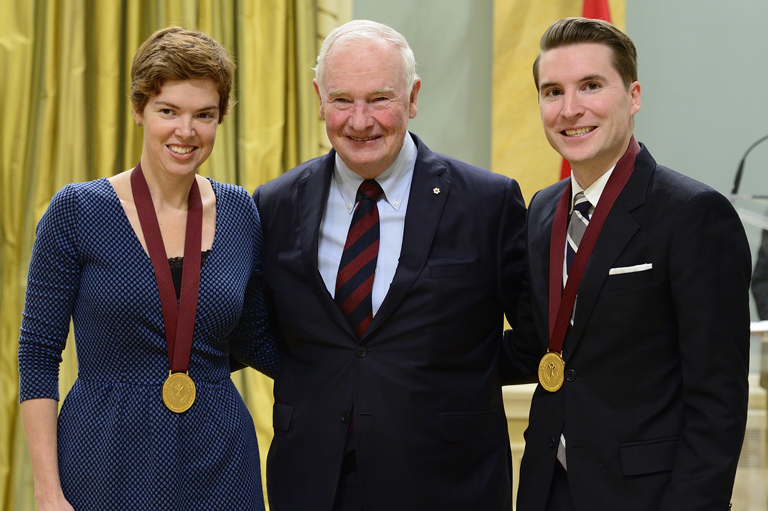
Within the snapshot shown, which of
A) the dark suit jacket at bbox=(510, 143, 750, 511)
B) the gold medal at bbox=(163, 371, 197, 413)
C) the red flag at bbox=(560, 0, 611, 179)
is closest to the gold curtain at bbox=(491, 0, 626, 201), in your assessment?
the red flag at bbox=(560, 0, 611, 179)

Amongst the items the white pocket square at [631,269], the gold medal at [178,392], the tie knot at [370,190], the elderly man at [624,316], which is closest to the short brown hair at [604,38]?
the elderly man at [624,316]

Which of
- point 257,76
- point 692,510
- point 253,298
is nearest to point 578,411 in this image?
point 692,510

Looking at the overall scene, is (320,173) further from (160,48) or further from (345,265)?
(160,48)

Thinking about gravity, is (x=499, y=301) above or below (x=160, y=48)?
below

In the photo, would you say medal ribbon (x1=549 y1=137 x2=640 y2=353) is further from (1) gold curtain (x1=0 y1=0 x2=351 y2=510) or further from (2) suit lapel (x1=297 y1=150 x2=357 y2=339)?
(1) gold curtain (x1=0 y1=0 x2=351 y2=510)

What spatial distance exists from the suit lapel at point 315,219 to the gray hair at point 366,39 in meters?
0.27

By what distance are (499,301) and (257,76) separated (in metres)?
2.10

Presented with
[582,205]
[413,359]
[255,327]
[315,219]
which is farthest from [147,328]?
[582,205]

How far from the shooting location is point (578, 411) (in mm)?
1913

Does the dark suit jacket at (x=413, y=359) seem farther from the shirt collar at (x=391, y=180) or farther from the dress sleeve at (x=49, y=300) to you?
the dress sleeve at (x=49, y=300)

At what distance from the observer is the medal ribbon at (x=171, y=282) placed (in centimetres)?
204

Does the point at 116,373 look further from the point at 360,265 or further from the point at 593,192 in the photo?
the point at 593,192

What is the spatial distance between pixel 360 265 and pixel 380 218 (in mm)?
164

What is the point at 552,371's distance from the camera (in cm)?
199
